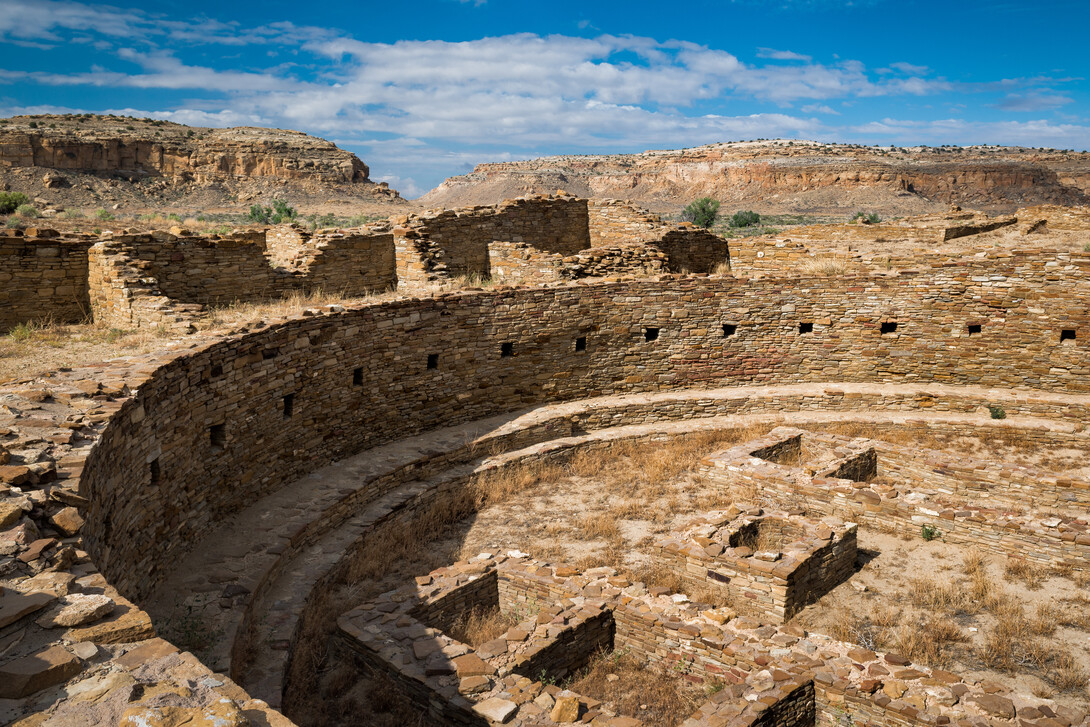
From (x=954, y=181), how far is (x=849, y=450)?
62498mm

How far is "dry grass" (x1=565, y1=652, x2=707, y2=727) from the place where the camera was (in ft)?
19.6

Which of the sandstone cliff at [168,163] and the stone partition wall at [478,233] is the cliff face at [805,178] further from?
the stone partition wall at [478,233]

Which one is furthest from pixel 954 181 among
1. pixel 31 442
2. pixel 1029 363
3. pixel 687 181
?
pixel 31 442

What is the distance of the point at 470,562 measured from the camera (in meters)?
7.57

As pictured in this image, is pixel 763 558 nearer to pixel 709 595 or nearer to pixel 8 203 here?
pixel 709 595

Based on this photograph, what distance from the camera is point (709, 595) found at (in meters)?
7.45

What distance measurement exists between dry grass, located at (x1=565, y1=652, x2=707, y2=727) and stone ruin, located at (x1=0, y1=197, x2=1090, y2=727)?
0.43 feet

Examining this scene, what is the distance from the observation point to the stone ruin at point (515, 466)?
473 centimetres

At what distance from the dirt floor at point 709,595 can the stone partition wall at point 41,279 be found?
6.21m

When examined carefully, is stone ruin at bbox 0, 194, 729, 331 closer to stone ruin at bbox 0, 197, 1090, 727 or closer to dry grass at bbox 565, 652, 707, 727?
stone ruin at bbox 0, 197, 1090, 727

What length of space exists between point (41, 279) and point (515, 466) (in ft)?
23.0

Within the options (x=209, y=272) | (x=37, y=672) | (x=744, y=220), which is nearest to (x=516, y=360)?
(x=209, y=272)

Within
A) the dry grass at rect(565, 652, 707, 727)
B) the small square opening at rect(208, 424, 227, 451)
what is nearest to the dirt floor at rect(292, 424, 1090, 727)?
the dry grass at rect(565, 652, 707, 727)

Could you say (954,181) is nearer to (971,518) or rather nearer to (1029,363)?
(1029,363)
